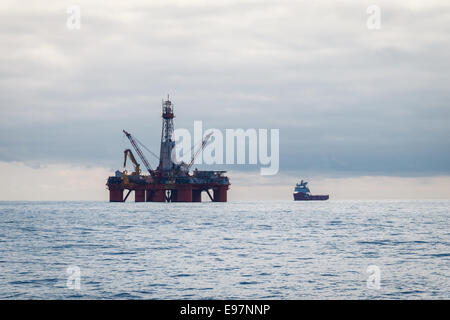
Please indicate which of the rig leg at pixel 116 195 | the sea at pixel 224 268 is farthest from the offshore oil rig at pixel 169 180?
the sea at pixel 224 268

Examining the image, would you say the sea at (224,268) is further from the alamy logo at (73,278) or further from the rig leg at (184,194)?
the rig leg at (184,194)

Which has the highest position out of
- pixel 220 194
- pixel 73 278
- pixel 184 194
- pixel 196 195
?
pixel 184 194

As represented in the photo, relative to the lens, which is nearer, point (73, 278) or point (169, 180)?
point (73, 278)

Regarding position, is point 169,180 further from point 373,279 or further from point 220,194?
point 373,279

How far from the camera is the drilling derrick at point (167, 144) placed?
7234 inches

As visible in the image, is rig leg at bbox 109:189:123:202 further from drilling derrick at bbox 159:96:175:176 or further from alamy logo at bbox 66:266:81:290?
alamy logo at bbox 66:266:81:290

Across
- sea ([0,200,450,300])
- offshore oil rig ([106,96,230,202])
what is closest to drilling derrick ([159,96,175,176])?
offshore oil rig ([106,96,230,202])

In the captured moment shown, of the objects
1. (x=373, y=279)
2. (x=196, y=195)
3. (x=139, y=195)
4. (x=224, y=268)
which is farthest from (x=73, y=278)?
(x=196, y=195)

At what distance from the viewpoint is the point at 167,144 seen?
18488 cm

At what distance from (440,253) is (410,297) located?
856 inches

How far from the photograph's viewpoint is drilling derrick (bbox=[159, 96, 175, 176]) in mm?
183750

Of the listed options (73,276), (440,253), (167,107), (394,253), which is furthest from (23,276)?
(167,107)
